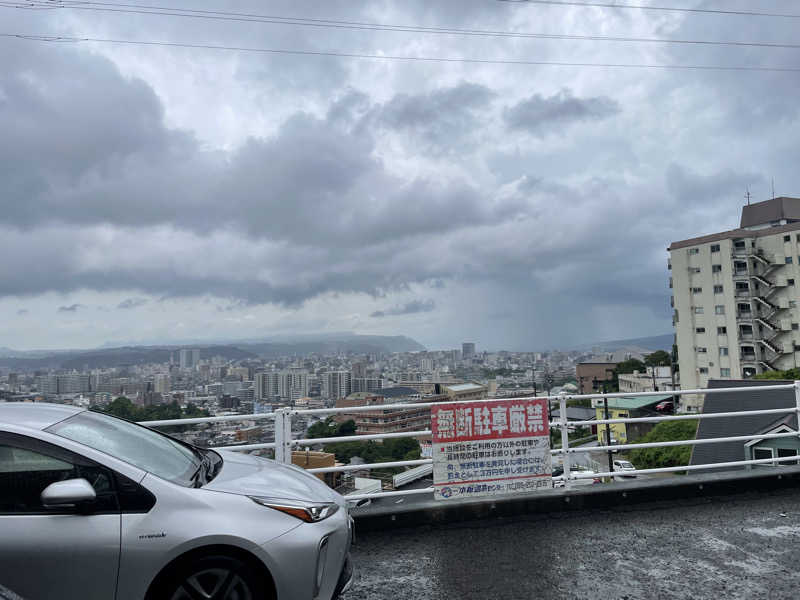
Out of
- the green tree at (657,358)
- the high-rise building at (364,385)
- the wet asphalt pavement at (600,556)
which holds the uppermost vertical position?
the high-rise building at (364,385)

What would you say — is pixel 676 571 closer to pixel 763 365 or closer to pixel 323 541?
pixel 323 541

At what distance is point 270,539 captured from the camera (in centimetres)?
295

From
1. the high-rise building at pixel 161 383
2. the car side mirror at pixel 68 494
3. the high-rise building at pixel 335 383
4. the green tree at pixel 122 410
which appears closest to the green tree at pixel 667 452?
the high-rise building at pixel 335 383

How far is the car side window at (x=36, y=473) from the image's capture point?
2.82 meters

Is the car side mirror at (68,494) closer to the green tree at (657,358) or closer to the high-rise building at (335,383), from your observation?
the high-rise building at (335,383)

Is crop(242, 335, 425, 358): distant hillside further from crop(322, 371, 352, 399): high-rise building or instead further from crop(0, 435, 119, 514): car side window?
crop(0, 435, 119, 514): car side window

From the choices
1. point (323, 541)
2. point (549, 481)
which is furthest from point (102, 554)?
point (549, 481)

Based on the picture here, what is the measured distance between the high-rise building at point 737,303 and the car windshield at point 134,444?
197 feet

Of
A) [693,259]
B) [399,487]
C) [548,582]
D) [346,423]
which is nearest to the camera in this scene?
[548,582]

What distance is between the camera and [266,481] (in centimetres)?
351

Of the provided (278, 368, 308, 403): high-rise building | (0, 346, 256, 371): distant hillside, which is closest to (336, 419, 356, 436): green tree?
(278, 368, 308, 403): high-rise building

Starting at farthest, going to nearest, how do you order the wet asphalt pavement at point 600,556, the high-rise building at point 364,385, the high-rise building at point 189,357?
the high-rise building at point 189,357 < the high-rise building at point 364,385 < the wet asphalt pavement at point 600,556

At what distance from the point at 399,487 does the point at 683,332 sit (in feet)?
197

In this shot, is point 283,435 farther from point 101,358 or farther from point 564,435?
point 101,358
